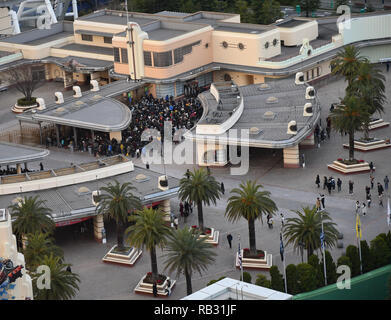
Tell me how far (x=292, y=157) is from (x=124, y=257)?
22.0 m

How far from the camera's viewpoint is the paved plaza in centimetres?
6400

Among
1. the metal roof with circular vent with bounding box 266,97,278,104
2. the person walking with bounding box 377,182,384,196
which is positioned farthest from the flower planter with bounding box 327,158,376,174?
the metal roof with circular vent with bounding box 266,97,278,104

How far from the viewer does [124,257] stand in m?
66.3

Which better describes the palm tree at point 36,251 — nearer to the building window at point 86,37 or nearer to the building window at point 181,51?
the building window at point 181,51

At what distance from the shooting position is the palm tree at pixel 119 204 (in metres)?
65.6

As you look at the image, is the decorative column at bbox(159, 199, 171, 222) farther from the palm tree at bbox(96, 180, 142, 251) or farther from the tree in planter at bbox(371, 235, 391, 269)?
the tree in planter at bbox(371, 235, 391, 269)

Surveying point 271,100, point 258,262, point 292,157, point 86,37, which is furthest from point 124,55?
point 258,262

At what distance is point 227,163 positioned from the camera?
83125 millimetres

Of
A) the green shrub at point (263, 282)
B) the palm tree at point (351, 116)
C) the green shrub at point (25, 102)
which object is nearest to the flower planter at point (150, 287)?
the green shrub at point (263, 282)

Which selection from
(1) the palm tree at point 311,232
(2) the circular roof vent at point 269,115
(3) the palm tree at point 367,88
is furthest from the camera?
(2) the circular roof vent at point 269,115

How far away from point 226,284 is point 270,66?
58.1m

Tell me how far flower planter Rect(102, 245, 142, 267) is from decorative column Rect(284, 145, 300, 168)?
2039 centimetres

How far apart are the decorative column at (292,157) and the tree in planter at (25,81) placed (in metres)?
33.1
